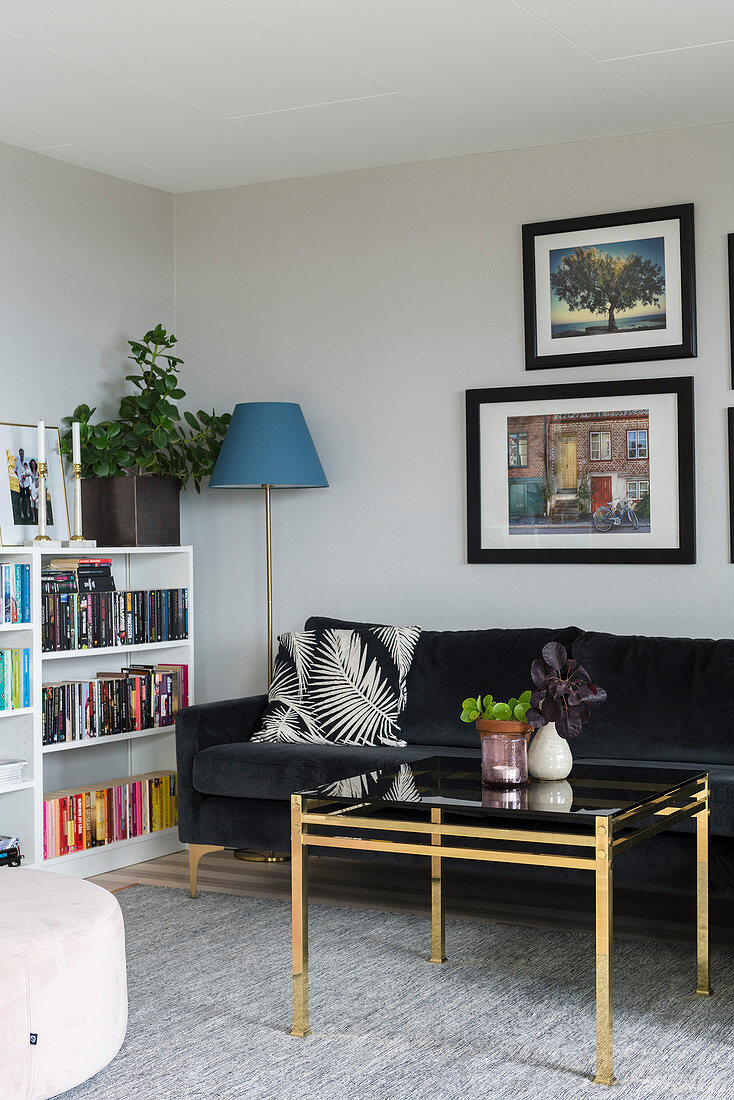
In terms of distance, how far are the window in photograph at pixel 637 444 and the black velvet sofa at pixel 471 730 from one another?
0.69 meters

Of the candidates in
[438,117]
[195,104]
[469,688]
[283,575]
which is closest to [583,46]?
[438,117]

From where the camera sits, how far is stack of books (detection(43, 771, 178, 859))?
14.9ft

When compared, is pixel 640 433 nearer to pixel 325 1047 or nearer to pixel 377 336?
pixel 377 336

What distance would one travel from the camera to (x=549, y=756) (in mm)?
3156

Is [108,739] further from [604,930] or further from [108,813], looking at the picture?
[604,930]

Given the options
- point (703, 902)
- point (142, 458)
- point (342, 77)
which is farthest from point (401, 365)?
point (703, 902)

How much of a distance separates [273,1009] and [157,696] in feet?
6.40

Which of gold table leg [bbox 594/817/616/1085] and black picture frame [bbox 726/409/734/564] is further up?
black picture frame [bbox 726/409/734/564]

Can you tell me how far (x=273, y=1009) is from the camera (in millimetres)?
3229

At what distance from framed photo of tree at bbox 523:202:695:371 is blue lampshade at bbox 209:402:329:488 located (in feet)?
3.06

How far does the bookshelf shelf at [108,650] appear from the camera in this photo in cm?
452

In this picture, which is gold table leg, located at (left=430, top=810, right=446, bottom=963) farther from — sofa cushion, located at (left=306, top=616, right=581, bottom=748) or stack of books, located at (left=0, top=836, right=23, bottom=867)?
stack of books, located at (left=0, top=836, right=23, bottom=867)

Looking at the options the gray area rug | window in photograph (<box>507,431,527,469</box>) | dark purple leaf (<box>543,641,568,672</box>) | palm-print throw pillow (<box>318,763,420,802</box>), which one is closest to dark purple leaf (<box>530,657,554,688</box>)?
dark purple leaf (<box>543,641,568,672</box>)

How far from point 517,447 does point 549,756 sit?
1878mm
